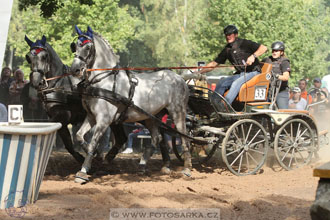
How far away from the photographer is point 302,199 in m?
7.84

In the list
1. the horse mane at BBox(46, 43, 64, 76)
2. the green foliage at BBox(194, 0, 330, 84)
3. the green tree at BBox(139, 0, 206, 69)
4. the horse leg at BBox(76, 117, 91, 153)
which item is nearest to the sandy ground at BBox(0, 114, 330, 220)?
the horse leg at BBox(76, 117, 91, 153)

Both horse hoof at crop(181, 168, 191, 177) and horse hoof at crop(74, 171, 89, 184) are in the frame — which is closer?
horse hoof at crop(74, 171, 89, 184)

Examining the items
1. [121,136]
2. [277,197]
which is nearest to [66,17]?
[121,136]

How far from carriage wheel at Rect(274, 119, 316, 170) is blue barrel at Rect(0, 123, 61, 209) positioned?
17.4 ft

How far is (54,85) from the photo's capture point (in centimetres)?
974

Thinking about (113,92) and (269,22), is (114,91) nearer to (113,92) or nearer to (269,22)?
(113,92)

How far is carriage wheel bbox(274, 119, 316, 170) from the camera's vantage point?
1104cm

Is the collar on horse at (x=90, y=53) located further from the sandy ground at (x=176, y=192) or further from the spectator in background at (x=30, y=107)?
the spectator in background at (x=30, y=107)

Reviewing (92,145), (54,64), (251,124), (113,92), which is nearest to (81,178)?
(92,145)

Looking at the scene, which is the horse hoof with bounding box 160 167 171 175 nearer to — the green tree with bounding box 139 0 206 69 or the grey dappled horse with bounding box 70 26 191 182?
the grey dappled horse with bounding box 70 26 191 182

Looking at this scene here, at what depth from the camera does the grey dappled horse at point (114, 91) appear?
9297 millimetres

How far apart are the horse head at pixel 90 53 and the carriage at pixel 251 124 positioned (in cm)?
197

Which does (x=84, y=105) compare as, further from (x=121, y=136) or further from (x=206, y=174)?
(x=206, y=174)

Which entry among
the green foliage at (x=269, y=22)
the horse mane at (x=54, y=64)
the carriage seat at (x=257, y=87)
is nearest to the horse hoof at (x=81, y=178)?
the horse mane at (x=54, y=64)
